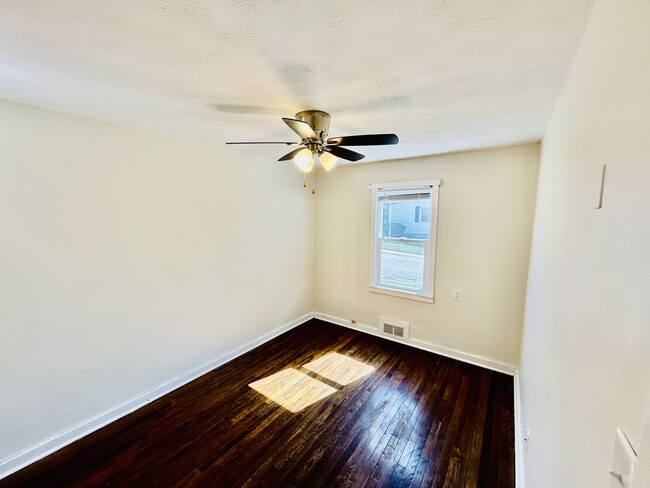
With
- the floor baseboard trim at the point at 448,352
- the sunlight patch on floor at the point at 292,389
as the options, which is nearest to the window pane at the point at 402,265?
the floor baseboard trim at the point at 448,352

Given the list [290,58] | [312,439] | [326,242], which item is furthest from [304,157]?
[326,242]

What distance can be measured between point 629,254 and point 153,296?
9.42ft

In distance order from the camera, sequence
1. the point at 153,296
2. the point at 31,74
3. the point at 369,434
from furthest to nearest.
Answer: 1. the point at 153,296
2. the point at 369,434
3. the point at 31,74

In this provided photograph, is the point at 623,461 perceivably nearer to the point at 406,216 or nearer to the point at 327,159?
the point at 327,159

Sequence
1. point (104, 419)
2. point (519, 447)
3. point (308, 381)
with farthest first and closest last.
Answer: point (308, 381)
point (104, 419)
point (519, 447)

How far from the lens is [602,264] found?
67 centimetres

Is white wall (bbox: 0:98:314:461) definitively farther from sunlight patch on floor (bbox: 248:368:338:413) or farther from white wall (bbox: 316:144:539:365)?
white wall (bbox: 316:144:539:365)

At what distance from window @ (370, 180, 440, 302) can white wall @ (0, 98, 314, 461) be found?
5.04ft

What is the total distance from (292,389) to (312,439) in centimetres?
61

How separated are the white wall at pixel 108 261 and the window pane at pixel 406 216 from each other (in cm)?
158

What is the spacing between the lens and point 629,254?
528 millimetres

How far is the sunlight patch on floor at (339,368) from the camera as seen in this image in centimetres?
282

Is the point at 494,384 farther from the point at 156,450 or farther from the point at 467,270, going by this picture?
the point at 156,450

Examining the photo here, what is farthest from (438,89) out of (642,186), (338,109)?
(642,186)
